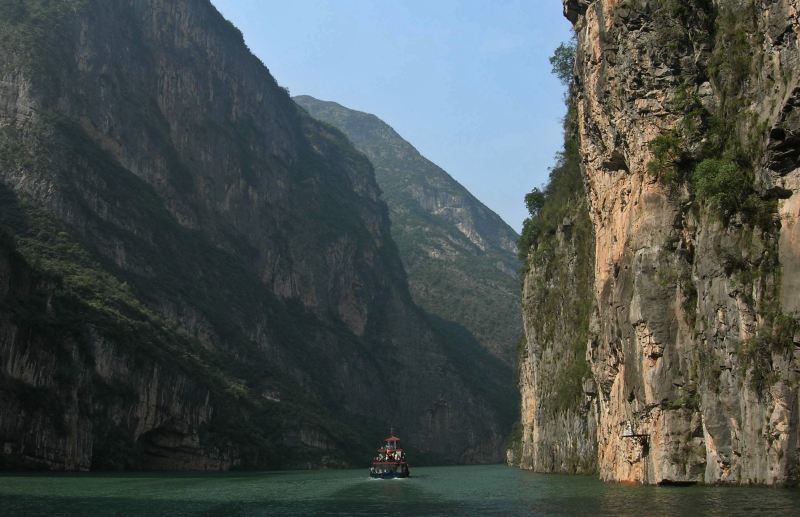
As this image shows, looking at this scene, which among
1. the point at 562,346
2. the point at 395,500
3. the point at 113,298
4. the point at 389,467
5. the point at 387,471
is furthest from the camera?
the point at 113,298

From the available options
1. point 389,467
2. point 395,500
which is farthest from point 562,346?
point 395,500

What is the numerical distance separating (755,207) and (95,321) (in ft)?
293

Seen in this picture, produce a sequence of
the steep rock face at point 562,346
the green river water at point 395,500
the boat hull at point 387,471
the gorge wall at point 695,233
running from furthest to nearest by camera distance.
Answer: the boat hull at point 387,471 → the steep rock face at point 562,346 → the gorge wall at point 695,233 → the green river water at point 395,500

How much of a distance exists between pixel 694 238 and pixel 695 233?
0.93ft

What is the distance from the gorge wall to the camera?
4359 cm

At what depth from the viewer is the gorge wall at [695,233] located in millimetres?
43594

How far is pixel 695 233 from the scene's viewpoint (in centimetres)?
5269

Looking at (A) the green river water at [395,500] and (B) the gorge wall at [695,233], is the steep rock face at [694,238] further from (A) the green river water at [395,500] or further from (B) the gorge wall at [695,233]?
(A) the green river water at [395,500]

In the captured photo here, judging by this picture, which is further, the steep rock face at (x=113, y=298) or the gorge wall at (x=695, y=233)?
the steep rock face at (x=113, y=298)

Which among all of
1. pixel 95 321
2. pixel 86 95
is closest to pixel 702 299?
pixel 95 321

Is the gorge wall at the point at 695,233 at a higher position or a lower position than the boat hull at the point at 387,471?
higher

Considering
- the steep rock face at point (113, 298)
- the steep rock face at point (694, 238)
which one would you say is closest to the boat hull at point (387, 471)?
the steep rock face at point (694, 238)

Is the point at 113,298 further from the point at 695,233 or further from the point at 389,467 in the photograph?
the point at 695,233

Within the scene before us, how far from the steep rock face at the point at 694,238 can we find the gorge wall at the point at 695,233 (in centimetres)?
9
